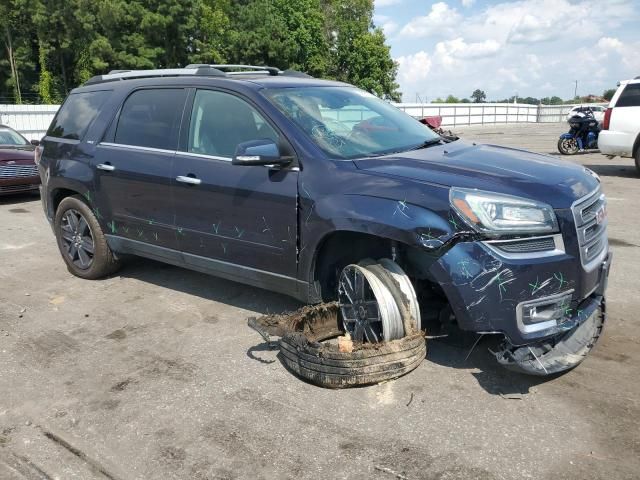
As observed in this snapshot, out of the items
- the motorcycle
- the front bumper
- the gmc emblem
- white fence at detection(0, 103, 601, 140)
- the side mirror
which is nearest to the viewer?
the front bumper

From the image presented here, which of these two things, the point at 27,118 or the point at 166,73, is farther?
the point at 27,118

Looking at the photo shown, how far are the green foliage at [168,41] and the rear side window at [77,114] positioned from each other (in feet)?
128

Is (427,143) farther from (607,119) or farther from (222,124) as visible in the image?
(607,119)

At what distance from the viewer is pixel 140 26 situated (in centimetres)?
4269

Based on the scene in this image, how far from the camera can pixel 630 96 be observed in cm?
1219

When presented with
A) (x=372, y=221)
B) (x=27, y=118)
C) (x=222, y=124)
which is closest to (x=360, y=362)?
(x=372, y=221)

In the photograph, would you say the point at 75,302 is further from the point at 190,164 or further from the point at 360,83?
the point at 360,83

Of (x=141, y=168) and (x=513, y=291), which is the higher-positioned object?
(x=141, y=168)

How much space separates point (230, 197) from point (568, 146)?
50.4 ft

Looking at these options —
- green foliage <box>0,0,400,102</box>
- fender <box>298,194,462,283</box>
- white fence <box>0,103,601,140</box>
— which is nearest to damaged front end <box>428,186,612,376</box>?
fender <box>298,194,462,283</box>

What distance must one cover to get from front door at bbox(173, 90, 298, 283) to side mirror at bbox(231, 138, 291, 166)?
4.1 inches

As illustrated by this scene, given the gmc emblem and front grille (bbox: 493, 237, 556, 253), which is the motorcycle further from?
front grille (bbox: 493, 237, 556, 253)

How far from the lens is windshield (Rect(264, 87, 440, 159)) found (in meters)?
4.04

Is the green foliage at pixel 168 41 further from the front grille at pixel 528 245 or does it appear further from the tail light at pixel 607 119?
the front grille at pixel 528 245
